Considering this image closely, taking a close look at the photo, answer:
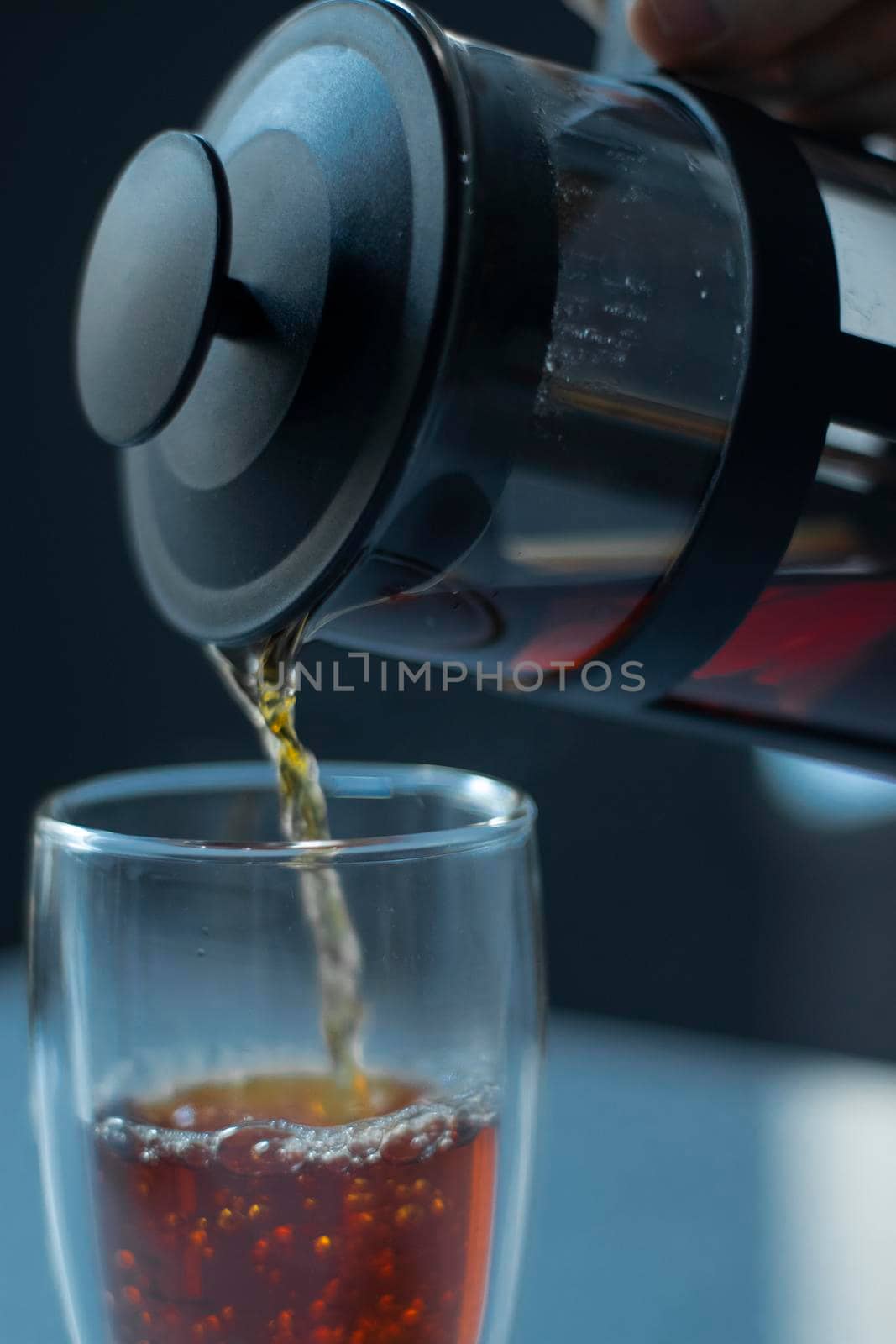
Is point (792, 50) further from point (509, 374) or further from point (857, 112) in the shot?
point (509, 374)

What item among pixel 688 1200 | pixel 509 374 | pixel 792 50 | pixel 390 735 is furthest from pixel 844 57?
pixel 390 735

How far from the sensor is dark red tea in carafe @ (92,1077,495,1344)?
53 cm

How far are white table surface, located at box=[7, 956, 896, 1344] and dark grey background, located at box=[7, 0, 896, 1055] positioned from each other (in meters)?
0.23

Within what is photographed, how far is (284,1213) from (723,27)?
504 millimetres

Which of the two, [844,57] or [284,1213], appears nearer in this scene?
[284,1213]

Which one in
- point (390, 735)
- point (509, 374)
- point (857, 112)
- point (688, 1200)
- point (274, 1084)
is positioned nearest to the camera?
point (509, 374)

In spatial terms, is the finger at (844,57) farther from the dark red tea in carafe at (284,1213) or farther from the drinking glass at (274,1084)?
the dark red tea in carafe at (284,1213)

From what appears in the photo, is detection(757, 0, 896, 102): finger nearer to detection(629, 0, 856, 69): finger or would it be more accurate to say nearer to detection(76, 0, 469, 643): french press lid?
detection(629, 0, 856, 69): finger

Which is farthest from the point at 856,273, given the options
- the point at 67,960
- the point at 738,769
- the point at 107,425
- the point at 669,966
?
the point at 669,966

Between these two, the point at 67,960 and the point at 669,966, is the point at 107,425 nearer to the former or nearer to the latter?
the point at 67,960

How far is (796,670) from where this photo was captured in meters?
0.60

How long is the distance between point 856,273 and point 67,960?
1.28 ft

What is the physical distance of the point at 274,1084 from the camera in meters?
0.57

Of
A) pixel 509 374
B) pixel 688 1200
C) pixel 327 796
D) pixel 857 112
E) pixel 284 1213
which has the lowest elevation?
pixel 688 1200
